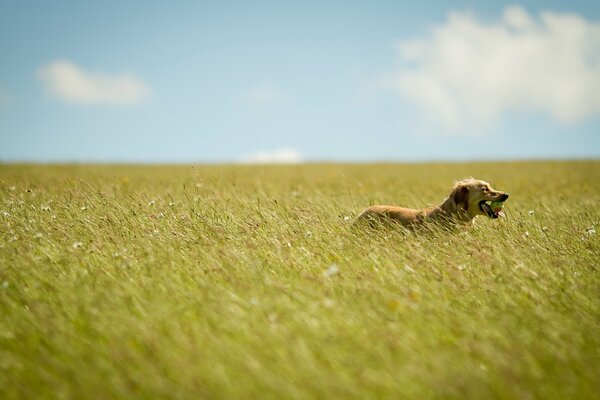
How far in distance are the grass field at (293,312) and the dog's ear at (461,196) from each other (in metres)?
0.82

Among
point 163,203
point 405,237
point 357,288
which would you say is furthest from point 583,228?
point 163,203

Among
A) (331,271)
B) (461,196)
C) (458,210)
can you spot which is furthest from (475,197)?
(331,271)

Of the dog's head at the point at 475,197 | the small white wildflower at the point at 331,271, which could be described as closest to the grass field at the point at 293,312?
the small white wildflower at the point at 331,271

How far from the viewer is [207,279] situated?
441cm

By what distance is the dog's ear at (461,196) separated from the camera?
7.05 meters

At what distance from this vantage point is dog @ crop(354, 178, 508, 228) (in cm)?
686

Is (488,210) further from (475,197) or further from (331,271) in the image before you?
(331,271)

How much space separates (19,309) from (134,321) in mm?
1123

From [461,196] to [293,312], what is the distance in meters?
4.45

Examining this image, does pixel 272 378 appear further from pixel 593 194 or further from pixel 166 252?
pixel 593 194

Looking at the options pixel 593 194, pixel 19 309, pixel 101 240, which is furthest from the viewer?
pixel 593 194

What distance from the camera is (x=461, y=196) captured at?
708 centimetres

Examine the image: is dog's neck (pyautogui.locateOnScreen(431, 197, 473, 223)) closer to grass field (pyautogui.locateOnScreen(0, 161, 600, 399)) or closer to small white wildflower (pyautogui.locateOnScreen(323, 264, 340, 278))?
grass field (pyautogui.locateOnScreen(0, 161, 600, 399))

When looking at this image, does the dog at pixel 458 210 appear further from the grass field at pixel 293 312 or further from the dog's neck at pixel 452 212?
the grass field at pixel 293 312
